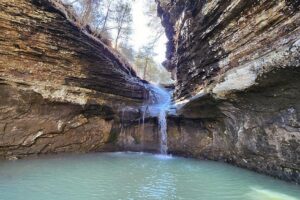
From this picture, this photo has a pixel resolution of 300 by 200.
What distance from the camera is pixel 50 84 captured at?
355 inches

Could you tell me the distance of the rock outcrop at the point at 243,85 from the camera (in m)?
5.96

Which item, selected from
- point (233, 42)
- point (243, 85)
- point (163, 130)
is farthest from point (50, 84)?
point (243, 85)

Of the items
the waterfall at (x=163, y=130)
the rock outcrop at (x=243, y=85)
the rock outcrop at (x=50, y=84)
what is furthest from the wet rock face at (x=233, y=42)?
the rock outcrop at (x=50, y=84)

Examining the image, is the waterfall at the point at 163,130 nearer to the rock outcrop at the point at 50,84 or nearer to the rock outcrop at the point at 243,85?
the rock outcrop at the point at 243,85

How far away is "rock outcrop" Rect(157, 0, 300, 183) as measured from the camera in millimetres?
5955

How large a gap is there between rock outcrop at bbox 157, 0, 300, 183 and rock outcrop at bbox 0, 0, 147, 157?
296cm

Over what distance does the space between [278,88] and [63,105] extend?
6.39 m

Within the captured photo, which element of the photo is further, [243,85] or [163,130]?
[163,130]

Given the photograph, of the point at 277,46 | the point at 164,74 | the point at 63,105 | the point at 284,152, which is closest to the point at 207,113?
the point at 284,152

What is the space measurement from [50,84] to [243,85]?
18.8 feet

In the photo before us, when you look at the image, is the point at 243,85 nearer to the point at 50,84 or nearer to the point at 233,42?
the point at 233,42

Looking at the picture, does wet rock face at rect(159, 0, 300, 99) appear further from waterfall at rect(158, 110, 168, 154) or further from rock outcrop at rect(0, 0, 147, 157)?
rock outcrop at rect(0, 0, 147, 157)

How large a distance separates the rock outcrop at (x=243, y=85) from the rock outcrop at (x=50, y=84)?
2956mm

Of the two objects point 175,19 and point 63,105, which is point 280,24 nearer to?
point 63,105
